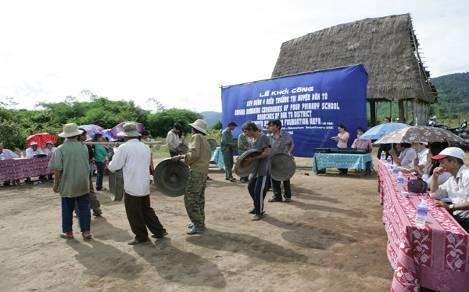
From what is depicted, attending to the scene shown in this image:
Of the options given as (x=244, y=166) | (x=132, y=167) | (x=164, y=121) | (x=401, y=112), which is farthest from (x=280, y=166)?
(x=164, y=121)

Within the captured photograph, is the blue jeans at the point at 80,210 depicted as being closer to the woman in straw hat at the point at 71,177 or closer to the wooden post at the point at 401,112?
the woman in straw hat at the point at 71,177

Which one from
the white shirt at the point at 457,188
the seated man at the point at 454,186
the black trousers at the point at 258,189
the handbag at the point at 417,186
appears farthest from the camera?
the black trousers at the point at 258,189

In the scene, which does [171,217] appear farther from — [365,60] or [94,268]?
[365,60]

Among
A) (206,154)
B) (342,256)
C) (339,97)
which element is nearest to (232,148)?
(339,97)

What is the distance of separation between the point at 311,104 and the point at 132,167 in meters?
8.69

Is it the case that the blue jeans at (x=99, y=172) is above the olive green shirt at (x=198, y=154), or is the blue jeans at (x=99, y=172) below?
below

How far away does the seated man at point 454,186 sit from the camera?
3565mm

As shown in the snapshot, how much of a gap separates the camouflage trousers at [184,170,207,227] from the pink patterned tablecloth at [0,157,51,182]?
28.6 feet

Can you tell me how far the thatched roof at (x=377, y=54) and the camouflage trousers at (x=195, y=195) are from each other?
15.2 meters

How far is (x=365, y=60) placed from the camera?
19938mm

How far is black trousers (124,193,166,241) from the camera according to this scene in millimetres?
5164

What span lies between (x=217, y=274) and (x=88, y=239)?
2.44 meters

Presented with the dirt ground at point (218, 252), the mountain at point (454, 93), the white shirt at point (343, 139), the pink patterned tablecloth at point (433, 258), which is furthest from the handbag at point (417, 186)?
the mountain at point (454, 93)

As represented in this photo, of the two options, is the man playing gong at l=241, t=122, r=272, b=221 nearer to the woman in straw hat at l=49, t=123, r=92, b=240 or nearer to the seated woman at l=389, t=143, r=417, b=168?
the seated woman at l=389, t=143, r=417, b=168
